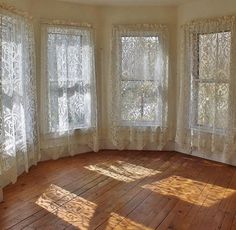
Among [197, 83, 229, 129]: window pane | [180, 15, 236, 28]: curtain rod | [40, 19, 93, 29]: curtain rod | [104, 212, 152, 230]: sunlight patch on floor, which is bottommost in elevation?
[104, 212, 152, 230]: sunlight patch on floor

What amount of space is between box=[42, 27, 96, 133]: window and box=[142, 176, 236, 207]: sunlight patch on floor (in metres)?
1.74

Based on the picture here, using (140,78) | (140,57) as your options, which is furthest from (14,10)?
(140,78)

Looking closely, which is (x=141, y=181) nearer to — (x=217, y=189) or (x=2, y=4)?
(x=217, y=189)

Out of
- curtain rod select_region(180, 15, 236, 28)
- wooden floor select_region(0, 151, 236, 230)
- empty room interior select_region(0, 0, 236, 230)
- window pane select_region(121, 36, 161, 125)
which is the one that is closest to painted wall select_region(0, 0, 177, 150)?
empty room interior select_region(0, 0, 236, 230)

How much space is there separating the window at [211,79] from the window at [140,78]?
55 centimetres

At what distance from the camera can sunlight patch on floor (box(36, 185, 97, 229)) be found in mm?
2838

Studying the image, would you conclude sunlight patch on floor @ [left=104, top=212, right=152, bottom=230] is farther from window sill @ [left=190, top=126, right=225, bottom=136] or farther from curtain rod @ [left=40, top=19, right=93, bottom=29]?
curtain rod @ [left=40, top=19, right=93, bottom=29]

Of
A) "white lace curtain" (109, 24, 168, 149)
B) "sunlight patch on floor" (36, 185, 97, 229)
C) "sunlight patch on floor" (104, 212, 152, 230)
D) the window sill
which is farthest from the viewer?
"white lace curtain" (109, 24, 168, 149)

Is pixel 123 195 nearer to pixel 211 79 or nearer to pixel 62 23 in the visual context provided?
pixel 211 79

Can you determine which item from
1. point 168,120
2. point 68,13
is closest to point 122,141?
point 168,120

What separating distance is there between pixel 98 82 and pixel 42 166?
1.66m

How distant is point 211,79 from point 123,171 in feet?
5.92

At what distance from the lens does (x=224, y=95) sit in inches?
169

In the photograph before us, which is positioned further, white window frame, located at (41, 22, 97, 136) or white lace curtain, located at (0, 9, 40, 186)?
white window frame, located at (41, 22, 97, 136)
